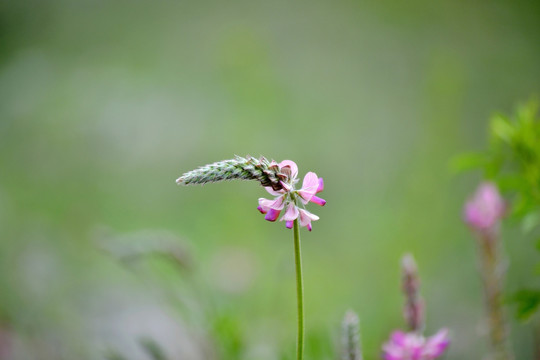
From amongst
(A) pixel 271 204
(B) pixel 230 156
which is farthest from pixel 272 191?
(B) pixel 230 156

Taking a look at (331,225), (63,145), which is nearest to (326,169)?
(331,225)

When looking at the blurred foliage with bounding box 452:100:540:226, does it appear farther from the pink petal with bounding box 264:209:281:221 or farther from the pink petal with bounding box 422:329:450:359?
the pink petal with bounding box 264:209:281:221

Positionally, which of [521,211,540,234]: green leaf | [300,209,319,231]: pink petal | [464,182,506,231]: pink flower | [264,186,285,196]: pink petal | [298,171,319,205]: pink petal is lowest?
[300,209,319,231]: pink petal

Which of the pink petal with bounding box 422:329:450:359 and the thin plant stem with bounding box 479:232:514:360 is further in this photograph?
the thin plant stem with bounding box 479:232:514:360

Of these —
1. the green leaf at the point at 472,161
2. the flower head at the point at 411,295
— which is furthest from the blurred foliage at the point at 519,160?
the flower head at the point at 411,295

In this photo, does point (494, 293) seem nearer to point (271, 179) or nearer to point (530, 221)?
point (530, 221)

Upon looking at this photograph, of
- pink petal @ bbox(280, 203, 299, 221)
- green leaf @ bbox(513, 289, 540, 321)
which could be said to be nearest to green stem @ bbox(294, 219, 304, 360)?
pink petal @ bbox(280, 203, 299, 221)

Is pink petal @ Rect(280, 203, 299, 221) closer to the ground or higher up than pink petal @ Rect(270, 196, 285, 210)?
closer to the ground

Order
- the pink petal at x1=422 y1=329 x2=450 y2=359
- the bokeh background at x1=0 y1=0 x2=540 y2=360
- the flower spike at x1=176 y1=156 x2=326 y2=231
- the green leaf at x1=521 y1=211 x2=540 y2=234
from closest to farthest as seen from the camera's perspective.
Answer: the flower spike at x1=176 y1=156 x2=326 y2=231 < the pink petal at x1=422 y1=329 x2=450 y2=359 < the green leaf at x1=521 y1=211 x2=540 y2=234 < the bokeh background at x1=0 y1=0 x2=540 y2=360
